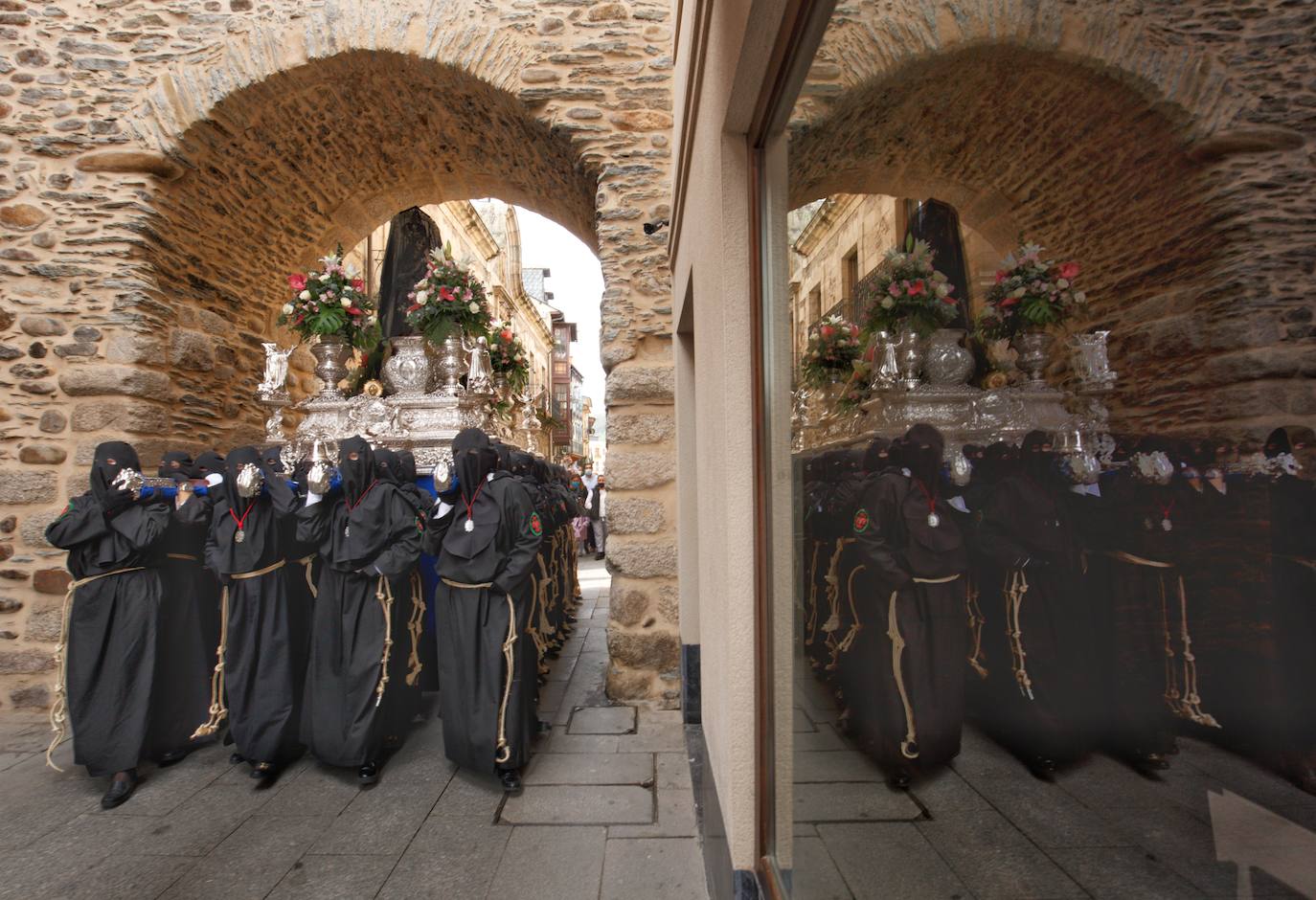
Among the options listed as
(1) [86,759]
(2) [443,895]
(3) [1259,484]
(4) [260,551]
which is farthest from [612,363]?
(3) [1259,484]

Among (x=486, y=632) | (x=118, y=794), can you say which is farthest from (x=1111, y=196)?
(x=118, y=794)

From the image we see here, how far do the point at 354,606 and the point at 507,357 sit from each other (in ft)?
13.0

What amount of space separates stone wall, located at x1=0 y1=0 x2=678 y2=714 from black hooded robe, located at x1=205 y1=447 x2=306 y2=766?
2197 millimetres

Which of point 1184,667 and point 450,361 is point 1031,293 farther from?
point 450,361

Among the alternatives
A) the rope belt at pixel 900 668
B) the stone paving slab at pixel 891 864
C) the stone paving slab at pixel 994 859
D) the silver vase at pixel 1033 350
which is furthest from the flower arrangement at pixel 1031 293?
the stone paving slab at pixel 891 864

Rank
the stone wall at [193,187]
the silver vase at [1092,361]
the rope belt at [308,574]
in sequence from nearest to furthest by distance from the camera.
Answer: the silver vase at [1092,361]
the rope belt at [308,574]
the stone wall at [193,187]

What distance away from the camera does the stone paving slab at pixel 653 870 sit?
273 cm

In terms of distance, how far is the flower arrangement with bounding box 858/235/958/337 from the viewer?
86 cm

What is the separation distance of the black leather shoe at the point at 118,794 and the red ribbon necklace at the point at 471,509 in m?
2.28

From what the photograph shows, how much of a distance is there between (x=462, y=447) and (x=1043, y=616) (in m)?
3.62

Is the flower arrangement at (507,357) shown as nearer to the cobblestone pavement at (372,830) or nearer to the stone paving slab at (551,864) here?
the cobblestone pavement at (372,830)

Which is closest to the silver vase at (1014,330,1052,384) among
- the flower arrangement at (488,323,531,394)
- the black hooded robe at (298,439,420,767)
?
the black hooded robe at (298,439,420,767)

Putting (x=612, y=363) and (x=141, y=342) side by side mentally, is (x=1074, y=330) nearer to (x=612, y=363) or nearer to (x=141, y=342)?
(x=612, y=363)

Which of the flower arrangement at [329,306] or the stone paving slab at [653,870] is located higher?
the flower arrangement at [329,306]
